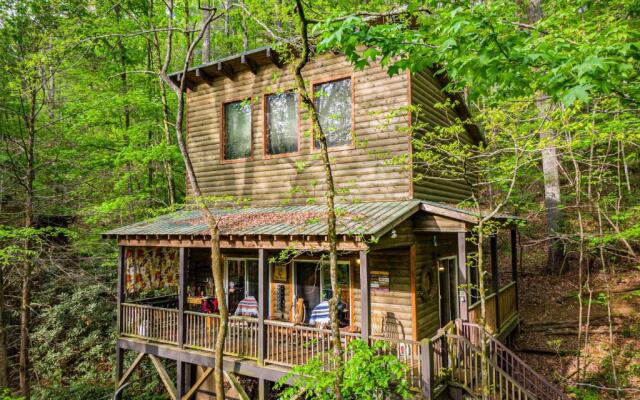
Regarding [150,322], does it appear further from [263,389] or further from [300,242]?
[300,242]

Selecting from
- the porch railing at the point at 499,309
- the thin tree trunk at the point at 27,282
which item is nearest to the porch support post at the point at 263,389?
the porch railing at the point at 499,309

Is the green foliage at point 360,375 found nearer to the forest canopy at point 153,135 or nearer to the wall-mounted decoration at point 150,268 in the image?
the forest canopy at point 153,135

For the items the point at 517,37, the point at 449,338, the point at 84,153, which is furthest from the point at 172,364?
the point at 517,37

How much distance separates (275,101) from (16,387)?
42.4 feet

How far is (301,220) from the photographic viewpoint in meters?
8.01

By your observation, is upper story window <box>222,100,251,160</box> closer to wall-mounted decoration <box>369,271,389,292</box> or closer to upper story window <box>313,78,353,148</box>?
upper story window <box>313,78,353,148</box>

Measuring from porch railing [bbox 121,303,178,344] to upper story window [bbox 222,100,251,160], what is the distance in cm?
485

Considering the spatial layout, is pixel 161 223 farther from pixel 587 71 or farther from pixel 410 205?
pixel 587 71

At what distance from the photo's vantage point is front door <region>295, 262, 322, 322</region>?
972cm

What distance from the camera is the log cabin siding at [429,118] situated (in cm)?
900

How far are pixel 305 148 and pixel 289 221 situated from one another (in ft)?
8.87

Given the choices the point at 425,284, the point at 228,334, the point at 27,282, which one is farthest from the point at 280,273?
the point at 27,282

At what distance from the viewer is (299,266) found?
32.8 feet

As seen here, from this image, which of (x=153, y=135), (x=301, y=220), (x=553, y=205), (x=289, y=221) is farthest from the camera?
(x=153, y=135)
